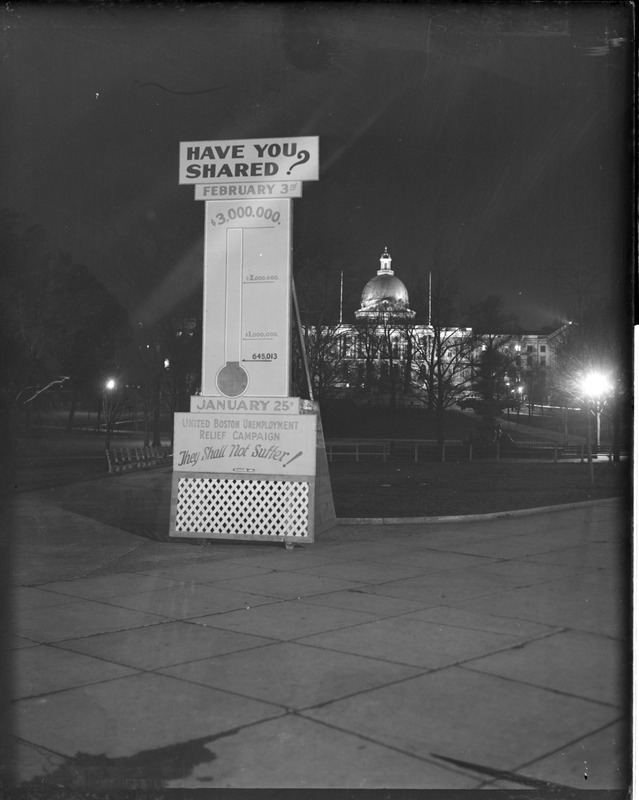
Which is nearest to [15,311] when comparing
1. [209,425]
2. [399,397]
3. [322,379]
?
[322,379]

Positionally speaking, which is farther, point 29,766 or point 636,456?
point 29,766

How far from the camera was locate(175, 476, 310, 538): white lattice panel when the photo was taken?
39.0 feet

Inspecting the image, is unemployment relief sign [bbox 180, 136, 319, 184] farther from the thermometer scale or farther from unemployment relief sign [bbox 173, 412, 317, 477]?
unemployment relief sign [bbox 173, 412, 317, 477]

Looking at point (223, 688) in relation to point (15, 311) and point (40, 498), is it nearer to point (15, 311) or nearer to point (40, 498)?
point (40, 498)

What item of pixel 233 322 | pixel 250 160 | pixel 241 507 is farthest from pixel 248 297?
pixel 241 507

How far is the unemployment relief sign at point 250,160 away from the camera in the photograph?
11977 mm

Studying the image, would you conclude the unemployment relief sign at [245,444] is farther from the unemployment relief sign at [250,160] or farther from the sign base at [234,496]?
the unemployment relief sign at [250,160]

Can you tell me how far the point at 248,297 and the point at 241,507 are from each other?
9.81ft

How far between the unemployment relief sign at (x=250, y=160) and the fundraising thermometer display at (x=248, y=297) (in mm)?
387

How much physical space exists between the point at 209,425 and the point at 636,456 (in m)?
9.32

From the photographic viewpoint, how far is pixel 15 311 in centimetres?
3834

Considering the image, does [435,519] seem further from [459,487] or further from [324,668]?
[324,668]

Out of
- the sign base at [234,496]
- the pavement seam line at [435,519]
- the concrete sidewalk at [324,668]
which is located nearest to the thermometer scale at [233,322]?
the sign base at [234,496]

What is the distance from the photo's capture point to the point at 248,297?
12320 millimetres
